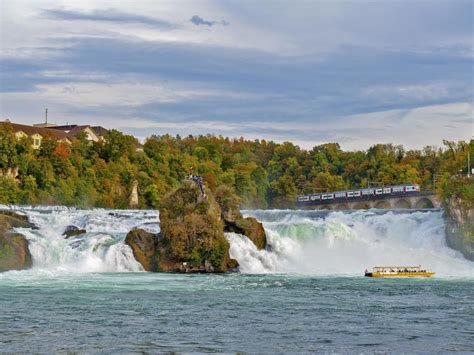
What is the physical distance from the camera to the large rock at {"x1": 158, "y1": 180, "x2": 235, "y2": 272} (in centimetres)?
5028

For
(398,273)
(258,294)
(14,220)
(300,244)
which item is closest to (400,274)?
(398,273)

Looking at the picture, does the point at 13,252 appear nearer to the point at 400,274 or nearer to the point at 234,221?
the point at 234,221

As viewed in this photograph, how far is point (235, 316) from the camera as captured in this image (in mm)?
32656

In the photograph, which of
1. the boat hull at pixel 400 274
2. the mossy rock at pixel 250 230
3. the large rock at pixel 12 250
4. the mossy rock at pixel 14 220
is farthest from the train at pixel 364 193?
the large rock at pixel 12 250

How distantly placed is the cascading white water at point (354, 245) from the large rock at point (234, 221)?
2.57 feet

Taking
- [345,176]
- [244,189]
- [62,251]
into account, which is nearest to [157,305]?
[62,251]

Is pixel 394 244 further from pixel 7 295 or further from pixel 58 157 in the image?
pixel 58 157

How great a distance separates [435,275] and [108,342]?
29.2 m

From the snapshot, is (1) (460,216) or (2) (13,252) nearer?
(2) (13,252)

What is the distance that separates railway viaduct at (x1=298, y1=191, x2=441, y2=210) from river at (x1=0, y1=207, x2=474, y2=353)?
21.8m

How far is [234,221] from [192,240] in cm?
516

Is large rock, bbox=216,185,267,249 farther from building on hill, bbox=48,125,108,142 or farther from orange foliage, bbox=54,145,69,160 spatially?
building on hill, bbox=48,125,108,142

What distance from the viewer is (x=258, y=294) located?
39719 mm

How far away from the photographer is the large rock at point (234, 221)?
5475 centimetres
